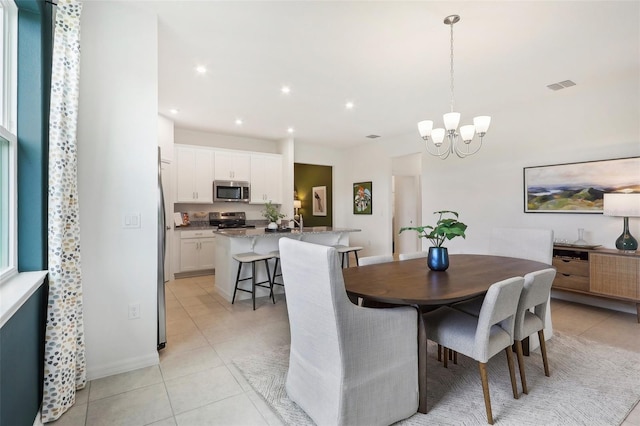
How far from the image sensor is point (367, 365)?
5.25 ft

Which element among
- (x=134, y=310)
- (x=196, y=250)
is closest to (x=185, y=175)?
(x=196, y=250)

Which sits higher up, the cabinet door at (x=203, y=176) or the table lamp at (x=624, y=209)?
the cabinet door at (x=203, y=176)

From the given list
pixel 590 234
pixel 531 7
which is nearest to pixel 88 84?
pixel 531 7

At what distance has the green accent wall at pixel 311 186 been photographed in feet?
27.0

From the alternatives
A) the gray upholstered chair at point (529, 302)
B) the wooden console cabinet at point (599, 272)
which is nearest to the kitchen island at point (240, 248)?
the gray upholstered chair at point (529, 302)

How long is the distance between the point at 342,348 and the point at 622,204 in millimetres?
3667

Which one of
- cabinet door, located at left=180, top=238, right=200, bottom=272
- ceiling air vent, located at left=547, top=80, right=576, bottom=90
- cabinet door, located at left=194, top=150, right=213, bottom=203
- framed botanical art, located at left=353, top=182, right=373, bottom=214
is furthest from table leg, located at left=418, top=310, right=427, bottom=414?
framed botanical art, located at left=353, top=182, right=373, bottom=214

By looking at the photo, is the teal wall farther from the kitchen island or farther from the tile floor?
the kitchen island

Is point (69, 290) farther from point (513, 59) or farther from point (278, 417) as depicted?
point (513, 59)

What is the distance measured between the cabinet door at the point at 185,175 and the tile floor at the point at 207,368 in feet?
7.34

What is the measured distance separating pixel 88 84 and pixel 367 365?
2.58m

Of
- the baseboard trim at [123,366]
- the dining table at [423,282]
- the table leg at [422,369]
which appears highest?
the dining table at [423,282]

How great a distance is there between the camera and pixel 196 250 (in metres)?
5.54

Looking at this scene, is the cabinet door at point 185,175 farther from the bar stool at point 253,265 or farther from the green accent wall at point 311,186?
the green accent wall at point 311,186
